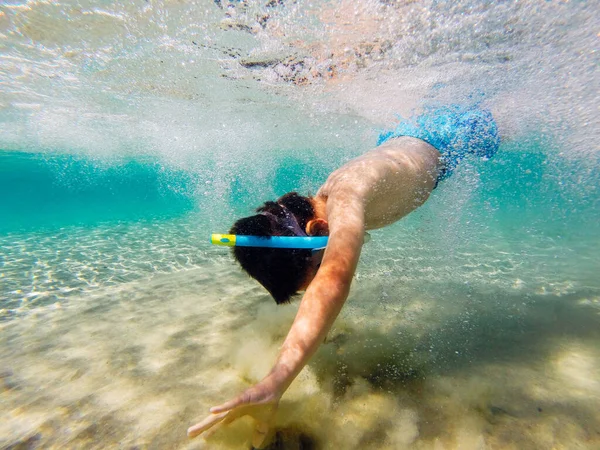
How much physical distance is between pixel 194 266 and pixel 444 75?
1172cm

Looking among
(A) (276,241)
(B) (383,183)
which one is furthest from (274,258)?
(B) (383,183)

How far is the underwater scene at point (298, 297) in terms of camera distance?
2162 millimetres

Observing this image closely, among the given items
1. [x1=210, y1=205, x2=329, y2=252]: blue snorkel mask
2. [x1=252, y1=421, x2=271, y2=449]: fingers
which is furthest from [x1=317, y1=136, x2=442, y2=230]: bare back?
[x1=252, y1=421, x2=271, y2=449]: fingers

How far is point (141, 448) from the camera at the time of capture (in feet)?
6.21

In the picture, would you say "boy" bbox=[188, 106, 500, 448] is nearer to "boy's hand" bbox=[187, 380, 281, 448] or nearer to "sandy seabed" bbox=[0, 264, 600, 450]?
"boy's hand" bbox=[187, 380, 281, 448]

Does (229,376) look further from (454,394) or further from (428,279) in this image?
(428,279)

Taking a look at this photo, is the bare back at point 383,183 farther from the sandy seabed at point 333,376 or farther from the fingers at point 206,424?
the sandy seabed at point 333,376

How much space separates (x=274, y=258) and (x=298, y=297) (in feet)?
3.35

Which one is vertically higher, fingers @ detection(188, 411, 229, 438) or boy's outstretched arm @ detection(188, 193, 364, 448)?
boy's outstretched arm @ detection(188, 193, 364, 448)

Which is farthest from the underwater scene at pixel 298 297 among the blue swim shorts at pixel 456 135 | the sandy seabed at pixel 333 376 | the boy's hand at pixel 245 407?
the blue swim shorts at pixel 456 135

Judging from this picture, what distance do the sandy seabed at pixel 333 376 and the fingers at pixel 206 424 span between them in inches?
31.6

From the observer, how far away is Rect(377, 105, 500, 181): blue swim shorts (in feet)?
17.0

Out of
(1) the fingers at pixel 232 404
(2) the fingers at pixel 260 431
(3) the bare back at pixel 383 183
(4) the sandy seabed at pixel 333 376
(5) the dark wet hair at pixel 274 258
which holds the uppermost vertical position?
(3) the bare back at pixel 383 183

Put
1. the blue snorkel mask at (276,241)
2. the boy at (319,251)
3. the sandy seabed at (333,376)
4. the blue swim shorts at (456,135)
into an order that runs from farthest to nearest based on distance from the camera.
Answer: the blue swim shorts at (456,135)
the blue snorkel mask at (276,241)
the sandy seabed at (333,376)
the boy at (319,251)
